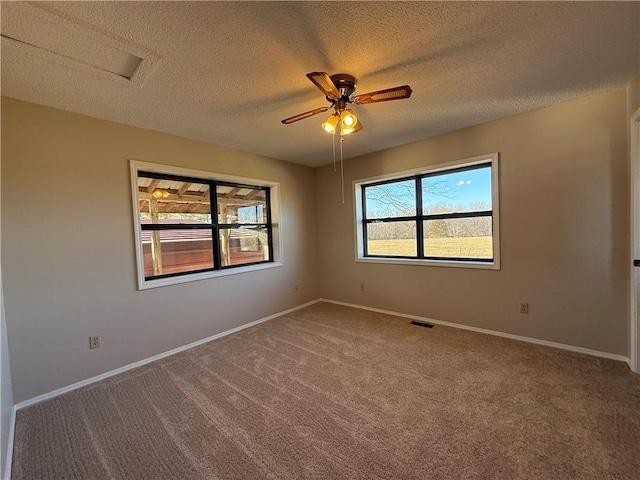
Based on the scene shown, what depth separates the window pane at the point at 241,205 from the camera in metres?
3.64

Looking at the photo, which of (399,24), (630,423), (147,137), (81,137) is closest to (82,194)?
(81,137)

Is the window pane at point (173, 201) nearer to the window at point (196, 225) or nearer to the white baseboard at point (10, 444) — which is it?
the window at point (196, 225)

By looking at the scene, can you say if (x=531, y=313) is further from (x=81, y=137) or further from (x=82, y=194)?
(x=81, y=137)

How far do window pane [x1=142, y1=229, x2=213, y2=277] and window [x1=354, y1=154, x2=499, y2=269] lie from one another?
7.53ft

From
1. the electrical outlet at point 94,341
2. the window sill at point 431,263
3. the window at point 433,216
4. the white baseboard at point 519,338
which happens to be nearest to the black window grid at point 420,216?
the window at point 433,216

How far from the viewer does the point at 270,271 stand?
13.2 feet

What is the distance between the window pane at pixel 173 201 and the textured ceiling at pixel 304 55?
68 centimetres

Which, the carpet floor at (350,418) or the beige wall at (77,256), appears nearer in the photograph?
the carpet floor at (350,418)

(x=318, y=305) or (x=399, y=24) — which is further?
(x=318, y=305)

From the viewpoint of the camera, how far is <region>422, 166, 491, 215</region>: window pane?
3197 millimetres

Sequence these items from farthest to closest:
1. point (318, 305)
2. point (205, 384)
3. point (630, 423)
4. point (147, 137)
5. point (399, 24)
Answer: point (318, 305) < point (147, 137) < point (205, 384) < point (630, 423) < point (399, 24)

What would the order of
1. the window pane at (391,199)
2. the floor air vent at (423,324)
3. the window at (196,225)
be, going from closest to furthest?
the window at (196,225) → the floor air vent at (423,324) → the window pane at (391,199)

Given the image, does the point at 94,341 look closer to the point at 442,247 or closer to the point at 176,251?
the point at 176,251

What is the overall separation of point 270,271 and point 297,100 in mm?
2477
